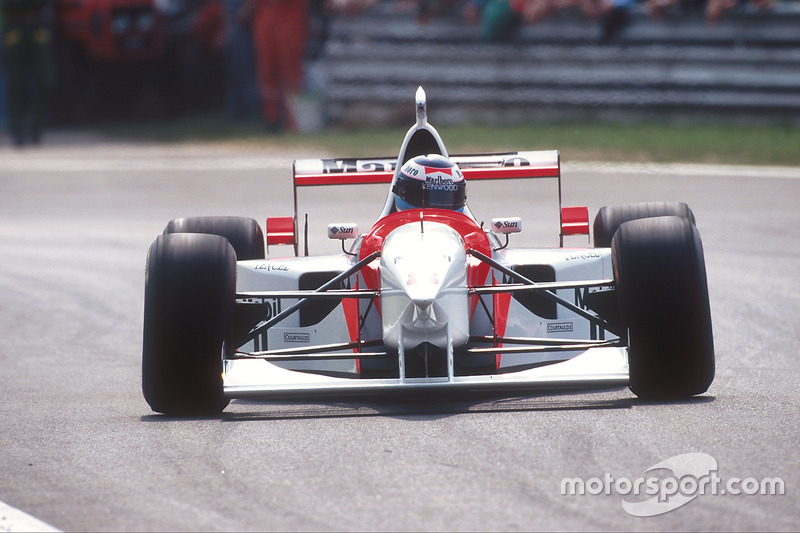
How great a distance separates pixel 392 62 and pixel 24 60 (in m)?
4.90

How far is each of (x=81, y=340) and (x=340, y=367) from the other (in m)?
2.66

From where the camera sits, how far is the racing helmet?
740 cm

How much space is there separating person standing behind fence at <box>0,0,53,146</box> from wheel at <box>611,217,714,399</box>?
14.2 metres

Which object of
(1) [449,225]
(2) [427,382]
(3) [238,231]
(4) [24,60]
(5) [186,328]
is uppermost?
(4) [24,60]

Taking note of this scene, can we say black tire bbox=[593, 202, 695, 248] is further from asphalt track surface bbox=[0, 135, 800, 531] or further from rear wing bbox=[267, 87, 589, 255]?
asphalt track surface bbox=[0, 135, 800, 531]

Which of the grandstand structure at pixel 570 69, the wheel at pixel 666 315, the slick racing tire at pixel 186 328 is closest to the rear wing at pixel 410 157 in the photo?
the slick racing tire at pixel 186 328

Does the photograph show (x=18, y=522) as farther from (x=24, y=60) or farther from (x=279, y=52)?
(x=279, y=52)

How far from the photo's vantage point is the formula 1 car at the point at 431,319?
6234mm

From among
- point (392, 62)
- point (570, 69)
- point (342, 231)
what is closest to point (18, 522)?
point (342, 231)

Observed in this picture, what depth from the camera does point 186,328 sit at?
6.28 m

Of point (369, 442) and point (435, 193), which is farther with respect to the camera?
point (435, 193)

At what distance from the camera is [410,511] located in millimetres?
4828

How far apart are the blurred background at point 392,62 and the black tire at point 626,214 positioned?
9284mm

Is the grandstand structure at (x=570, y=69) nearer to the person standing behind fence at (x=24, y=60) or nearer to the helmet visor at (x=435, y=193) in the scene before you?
the person standing behind fence at (x=24, y=60)
